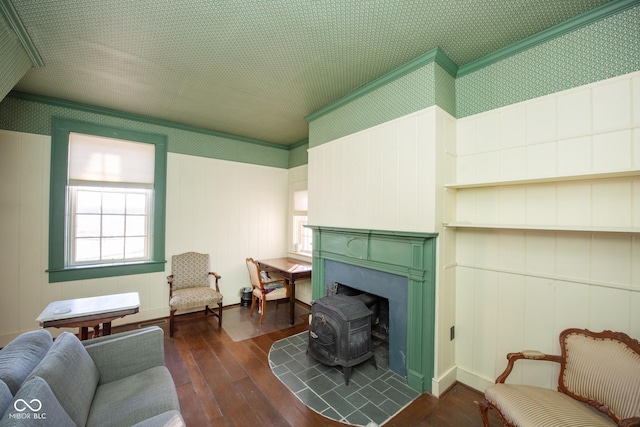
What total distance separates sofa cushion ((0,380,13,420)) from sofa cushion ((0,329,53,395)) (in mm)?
143

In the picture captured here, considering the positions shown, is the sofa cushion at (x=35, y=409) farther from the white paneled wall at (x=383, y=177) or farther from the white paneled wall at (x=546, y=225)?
the white paneled wall at (x=546, y=225)

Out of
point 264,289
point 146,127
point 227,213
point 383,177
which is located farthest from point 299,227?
point 146,127

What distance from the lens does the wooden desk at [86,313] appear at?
222cm

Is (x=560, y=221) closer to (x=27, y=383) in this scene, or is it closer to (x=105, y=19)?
(x=27, y=383)

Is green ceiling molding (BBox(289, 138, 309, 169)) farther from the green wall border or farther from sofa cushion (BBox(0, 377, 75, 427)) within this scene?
sofa cushion (BBox(0, 377, 75, 427))

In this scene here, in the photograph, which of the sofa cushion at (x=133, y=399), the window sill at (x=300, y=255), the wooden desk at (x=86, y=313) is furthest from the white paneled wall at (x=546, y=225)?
the wooden desk at (x=86, y=313)

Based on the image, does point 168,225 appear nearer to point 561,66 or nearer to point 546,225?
point 546,225

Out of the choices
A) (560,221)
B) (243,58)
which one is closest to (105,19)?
(243,58)

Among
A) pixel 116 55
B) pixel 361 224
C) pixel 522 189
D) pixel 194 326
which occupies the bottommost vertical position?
pixel 194 326

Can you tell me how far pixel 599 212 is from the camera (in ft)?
5.86

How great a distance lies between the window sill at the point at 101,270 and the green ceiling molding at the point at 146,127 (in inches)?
67.2

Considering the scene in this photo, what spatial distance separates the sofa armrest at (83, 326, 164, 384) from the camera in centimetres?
183

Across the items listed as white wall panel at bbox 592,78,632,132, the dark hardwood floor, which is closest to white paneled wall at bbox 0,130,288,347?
the dark hardwood floor

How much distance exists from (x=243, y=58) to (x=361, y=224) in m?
1.97
